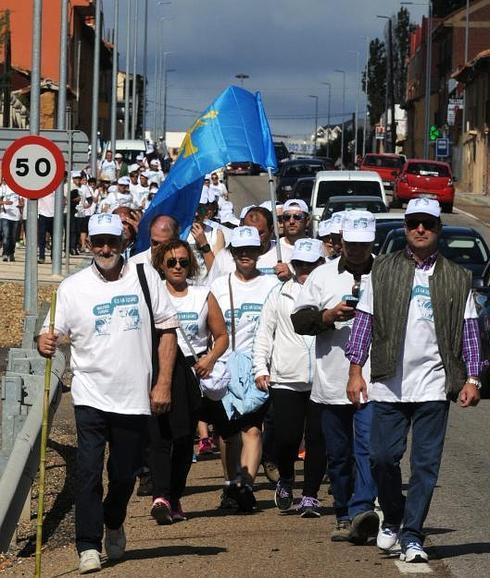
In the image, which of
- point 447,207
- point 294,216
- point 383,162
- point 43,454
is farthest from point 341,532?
point 383,162

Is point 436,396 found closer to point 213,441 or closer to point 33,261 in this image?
point 213,441

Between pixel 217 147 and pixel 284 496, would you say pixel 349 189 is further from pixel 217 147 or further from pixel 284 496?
pixel 284 496

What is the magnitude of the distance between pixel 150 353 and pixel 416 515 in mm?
1572

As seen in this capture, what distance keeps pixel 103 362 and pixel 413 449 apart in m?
1.64

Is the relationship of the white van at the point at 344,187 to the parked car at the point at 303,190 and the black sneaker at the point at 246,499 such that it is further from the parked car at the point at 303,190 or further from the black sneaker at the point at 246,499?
the black sneaker at the point at 246,499

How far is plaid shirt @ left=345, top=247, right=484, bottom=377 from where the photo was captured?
26.1 feet

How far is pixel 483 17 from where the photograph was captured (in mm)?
95938

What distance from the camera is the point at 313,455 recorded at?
31.7 ft

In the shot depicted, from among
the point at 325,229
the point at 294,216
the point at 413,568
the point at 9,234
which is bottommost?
the point at 413,568

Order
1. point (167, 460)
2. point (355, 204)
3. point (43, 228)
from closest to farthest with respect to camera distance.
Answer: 1. point (167, 460)
2. point (355, 204)
3. point (43, 228)

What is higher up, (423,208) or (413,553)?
(423,208)

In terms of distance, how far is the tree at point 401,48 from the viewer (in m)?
129

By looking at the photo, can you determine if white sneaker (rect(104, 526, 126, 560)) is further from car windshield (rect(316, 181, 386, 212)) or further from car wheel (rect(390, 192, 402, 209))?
car wheel (rect(390, 192, 402, 209))

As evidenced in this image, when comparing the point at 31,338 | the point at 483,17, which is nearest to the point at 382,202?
the point at 31,338
